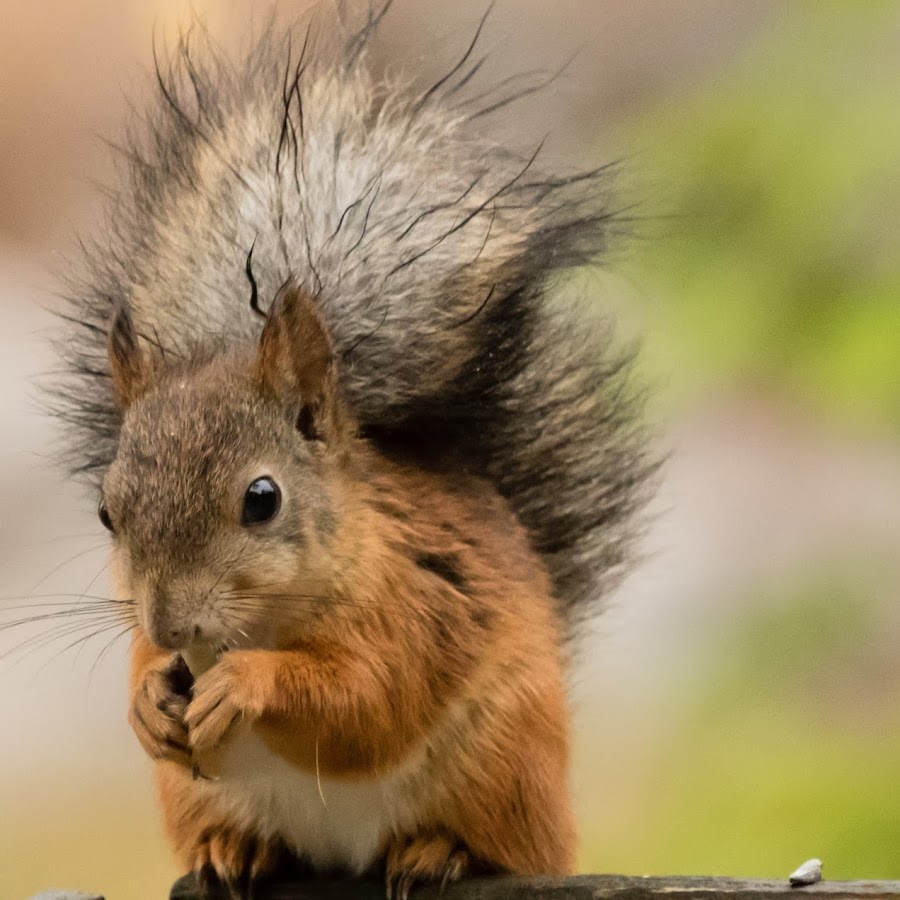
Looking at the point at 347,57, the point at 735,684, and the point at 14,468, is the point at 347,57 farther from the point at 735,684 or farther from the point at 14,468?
the point at 14,468

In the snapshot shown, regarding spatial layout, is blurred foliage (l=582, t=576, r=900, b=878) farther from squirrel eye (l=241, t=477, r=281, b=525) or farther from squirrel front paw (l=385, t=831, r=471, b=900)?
squirrel eye (l=241, t=477, r=281, b=525)

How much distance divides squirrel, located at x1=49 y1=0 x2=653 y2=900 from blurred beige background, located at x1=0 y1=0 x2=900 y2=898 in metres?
0.26

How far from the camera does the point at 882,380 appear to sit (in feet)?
8.67

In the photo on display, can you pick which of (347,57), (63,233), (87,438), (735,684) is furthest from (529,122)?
(63,233)

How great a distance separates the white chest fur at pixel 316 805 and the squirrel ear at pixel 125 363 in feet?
1.52

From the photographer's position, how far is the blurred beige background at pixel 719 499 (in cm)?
273

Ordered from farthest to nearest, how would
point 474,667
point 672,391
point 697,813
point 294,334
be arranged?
point 672,391 → point 697,813 → point 474,667 → point 294,334

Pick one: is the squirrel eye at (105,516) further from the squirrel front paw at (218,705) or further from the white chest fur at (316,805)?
the white chest fur at (316,805)

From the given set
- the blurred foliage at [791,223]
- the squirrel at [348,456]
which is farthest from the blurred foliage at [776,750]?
the squirrel at [348,456]

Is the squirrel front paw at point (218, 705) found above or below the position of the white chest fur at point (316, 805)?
above

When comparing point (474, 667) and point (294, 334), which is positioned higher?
point (294, 334)

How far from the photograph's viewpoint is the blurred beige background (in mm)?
2729

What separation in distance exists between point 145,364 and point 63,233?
207 cm

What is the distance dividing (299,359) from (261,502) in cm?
22
